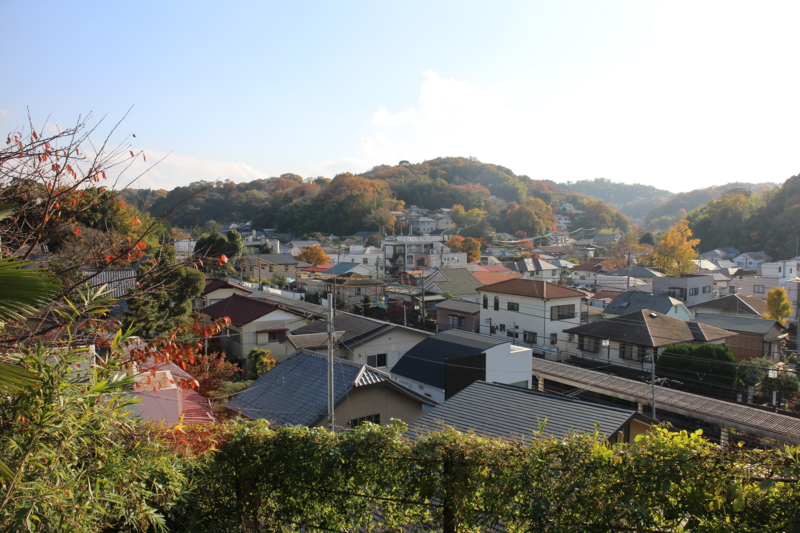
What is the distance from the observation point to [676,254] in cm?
3173

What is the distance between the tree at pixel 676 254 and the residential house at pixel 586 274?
14.6 feet

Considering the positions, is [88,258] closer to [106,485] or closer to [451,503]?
[106,485]

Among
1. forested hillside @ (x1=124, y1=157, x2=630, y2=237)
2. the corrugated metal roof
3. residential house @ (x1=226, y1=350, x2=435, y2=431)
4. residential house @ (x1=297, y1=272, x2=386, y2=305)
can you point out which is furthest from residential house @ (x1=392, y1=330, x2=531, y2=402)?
forested hillside @ (x1=124, y1=157, x2=630, y2=237)

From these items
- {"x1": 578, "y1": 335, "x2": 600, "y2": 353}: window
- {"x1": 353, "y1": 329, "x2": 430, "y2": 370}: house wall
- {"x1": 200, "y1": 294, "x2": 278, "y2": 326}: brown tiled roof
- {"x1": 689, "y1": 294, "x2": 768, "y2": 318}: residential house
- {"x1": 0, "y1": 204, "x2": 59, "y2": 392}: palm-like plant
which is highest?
{"x1": 0, "y1": 204, "x2": 59, "y2": 392}: palm-like plant

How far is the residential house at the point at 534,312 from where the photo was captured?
18047 mm

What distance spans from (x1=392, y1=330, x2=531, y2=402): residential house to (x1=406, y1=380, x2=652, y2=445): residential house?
3.61 m

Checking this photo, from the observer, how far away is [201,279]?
44.4ft

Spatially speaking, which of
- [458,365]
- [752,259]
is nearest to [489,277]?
[458,365]

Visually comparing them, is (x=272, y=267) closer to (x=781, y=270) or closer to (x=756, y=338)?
(x=756, y=338)

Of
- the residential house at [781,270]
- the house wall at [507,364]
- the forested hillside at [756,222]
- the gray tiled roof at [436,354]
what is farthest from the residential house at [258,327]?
the forested hillside at [756,222]

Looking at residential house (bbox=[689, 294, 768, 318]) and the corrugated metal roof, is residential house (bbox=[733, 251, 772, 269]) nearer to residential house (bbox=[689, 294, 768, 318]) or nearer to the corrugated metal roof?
residential house (bbox=[689, 294, 768, 318])

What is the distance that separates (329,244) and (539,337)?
31.1 m

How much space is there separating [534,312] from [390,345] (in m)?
7.53

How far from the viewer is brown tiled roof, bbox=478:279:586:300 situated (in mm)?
18095
